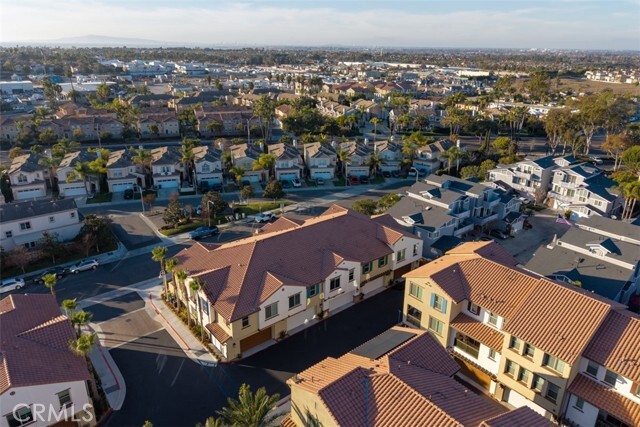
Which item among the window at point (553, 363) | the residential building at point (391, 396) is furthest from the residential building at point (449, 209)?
the residential building at point (391, 396)

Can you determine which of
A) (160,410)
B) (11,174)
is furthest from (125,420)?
(11,174)

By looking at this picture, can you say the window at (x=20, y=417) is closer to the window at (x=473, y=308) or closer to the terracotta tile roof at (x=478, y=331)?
the terracotta tile roof at (x=478, y=331)

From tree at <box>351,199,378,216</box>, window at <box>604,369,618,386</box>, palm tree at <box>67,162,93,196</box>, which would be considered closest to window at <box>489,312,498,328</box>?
window at <box>604,369,618,386</box>

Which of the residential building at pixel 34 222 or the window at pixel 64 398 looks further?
the residential building at pixel 34 222

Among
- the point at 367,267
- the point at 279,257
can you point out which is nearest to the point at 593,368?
the point at 367,267

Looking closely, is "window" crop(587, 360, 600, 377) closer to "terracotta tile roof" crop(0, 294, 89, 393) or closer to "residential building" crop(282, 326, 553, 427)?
"residential building" crop(282, 326, 553, 427)
